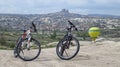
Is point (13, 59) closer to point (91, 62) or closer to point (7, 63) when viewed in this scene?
point (7, 63)

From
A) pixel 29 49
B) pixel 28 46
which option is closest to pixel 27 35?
pixel 28 46

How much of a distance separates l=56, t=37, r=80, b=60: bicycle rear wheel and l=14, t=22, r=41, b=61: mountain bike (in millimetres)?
809

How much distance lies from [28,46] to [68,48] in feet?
4.83

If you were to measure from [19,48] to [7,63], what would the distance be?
1712mm

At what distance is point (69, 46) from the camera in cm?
1316

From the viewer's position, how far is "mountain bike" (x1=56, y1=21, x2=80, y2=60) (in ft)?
42.9

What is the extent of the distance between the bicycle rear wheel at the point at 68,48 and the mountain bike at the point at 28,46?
2.66 feet

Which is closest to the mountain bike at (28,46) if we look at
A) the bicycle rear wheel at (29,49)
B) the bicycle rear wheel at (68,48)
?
the bicycle rear wheel at (29,49)

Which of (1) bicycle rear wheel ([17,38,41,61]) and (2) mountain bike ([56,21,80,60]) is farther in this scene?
(1) bicycle rear wheel ([17,38,41,61])

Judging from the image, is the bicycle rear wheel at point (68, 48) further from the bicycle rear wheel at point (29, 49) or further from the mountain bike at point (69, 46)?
the bicycle rear wheel at point (29, 49)

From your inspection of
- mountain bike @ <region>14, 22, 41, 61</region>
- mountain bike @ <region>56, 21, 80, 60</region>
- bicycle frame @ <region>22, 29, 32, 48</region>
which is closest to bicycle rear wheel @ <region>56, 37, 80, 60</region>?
mountain bike @ <region>56, 21, 80, 60</region>

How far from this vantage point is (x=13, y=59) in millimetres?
12797

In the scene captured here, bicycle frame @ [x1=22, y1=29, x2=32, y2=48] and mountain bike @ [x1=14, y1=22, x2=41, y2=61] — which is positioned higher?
bicycle frame @ [x1=22, y1=29, x2=32, y2=48]

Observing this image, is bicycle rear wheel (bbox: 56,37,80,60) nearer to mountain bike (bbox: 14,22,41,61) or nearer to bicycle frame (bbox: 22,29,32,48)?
mountain bike (bbox: 14,22,41,61)
